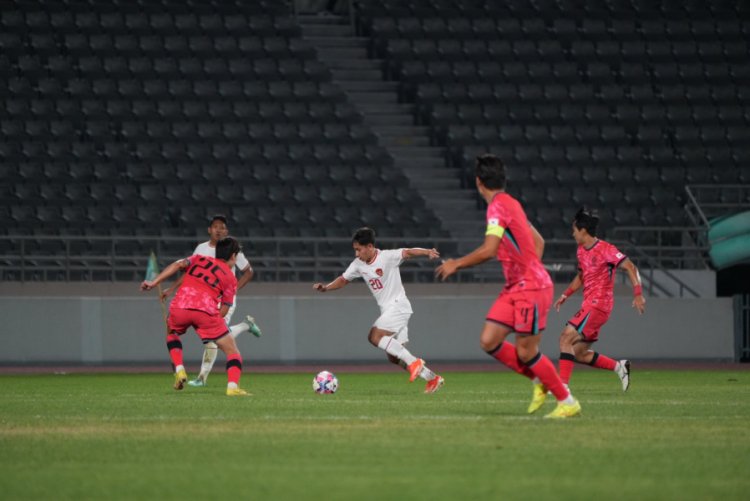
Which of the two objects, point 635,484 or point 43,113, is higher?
point 43,113

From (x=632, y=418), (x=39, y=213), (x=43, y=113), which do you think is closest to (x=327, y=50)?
(x=43, y=113)

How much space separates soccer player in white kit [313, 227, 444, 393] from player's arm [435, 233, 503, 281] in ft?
16.9

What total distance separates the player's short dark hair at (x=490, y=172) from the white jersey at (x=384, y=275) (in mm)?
5122

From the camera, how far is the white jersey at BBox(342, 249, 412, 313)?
16031 mm

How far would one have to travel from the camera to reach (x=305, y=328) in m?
25.4

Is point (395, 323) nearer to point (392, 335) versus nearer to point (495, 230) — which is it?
point (392, 335)

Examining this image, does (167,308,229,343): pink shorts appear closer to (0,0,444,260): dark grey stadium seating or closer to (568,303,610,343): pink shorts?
(568,303,610,343): pink shorts

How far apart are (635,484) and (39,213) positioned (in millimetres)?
20878

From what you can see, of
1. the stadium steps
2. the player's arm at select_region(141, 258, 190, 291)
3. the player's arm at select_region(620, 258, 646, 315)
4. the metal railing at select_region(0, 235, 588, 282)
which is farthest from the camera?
the stadium steps

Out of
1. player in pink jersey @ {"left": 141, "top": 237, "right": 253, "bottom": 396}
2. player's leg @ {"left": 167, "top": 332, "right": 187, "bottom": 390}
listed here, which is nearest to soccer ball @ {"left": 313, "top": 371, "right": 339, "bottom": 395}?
player in pink jersey @ {"left": 141, "top": 237, "right": 253, "bottom": 396}

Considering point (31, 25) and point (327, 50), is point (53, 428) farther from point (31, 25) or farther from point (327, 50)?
point (327, 50)

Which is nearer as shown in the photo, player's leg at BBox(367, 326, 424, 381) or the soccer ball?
the soccer ball

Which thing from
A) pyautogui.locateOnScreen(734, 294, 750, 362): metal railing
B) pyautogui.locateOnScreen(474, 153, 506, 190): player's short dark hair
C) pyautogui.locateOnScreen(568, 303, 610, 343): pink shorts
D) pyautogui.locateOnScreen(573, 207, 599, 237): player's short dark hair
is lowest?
pyautogui.locateOnScreen(734, 294, 750, 362): metal railing

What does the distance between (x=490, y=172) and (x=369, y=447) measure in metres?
2.80
